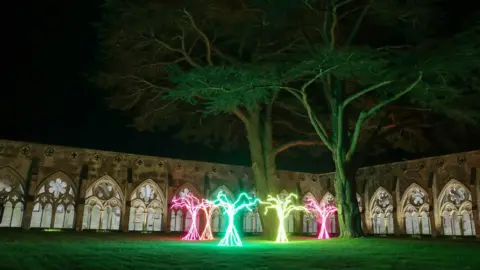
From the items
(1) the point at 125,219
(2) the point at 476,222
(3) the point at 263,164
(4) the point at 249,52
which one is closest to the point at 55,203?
(1) the point at 125,219

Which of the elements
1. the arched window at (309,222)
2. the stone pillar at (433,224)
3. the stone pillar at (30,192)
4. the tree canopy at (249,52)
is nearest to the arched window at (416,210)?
the stone pillar at (433,224)

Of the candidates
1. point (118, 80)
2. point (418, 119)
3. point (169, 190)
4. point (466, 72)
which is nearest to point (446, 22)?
point (466, 72)

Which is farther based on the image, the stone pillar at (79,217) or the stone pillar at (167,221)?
the stone pillar at (167,221)

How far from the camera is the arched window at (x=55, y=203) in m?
19.9

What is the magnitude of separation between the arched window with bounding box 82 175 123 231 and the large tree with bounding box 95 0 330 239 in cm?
440

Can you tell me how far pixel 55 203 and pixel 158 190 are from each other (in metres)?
5.19

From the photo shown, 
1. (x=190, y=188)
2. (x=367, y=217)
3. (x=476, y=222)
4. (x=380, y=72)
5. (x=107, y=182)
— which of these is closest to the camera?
(x=380, y=72)

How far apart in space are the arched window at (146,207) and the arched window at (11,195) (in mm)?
5192

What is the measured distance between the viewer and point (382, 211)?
24.6m

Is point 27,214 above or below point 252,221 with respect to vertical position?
above

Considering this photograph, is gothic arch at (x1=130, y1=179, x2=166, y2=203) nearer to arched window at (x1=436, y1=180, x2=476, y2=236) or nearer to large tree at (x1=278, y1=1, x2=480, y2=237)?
large tree at (x1=278, y1=1, x2=480, y2=237)

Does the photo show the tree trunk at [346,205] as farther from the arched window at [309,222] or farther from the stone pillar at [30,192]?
the stone pillar at [30,192]

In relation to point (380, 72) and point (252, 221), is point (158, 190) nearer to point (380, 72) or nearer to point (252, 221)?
point (252, 221)

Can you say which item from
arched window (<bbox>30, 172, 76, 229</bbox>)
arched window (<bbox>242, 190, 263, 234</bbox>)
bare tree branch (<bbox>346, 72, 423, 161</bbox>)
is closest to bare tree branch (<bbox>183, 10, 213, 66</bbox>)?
bare tree branch (<bbox>346, 72, 423, 161</bbox>)
